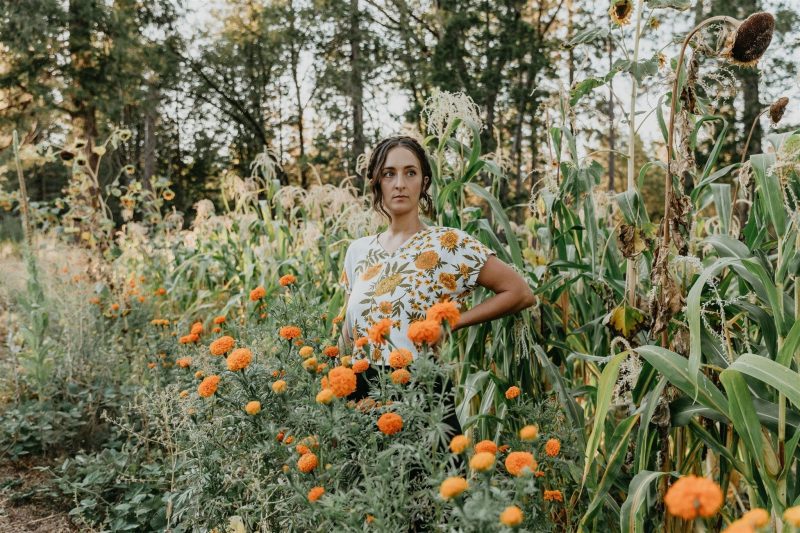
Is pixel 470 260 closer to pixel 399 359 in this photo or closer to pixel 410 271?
pixel 410 271

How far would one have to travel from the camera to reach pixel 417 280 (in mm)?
1818

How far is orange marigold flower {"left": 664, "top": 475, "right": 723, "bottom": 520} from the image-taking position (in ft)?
2.01

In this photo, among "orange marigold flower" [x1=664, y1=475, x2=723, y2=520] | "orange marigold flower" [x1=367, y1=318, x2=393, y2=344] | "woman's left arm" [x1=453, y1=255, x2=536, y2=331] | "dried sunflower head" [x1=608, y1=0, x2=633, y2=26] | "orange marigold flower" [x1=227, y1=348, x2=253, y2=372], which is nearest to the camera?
"orange marigold flower" [x1=664, y1=475, x2=723, y2=520]

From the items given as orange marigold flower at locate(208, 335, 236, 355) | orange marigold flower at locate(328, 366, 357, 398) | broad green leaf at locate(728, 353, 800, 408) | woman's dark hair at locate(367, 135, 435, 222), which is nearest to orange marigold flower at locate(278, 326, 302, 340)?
orange marigold flower at locate(208, 335, 236, 355)

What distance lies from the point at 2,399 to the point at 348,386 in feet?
9.69

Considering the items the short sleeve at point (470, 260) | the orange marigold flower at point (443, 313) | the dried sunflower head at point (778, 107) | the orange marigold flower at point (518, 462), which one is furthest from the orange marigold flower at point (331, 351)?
the dried sunflower head at point (778, 107)

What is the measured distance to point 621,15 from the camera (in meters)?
1.62

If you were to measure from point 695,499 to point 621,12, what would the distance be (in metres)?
1.42

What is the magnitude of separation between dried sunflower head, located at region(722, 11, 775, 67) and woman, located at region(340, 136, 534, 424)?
0.83 metres

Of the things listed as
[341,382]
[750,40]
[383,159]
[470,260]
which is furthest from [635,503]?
[383,159]

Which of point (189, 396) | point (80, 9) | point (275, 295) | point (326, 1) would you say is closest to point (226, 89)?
point (326, 1)

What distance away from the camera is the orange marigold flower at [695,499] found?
61cm

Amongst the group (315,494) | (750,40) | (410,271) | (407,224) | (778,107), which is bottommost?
(315,494)

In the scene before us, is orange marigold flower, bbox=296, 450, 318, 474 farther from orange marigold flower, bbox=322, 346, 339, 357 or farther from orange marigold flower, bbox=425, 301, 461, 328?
orange marigold flower, bbox=322, 346, 339, 357
